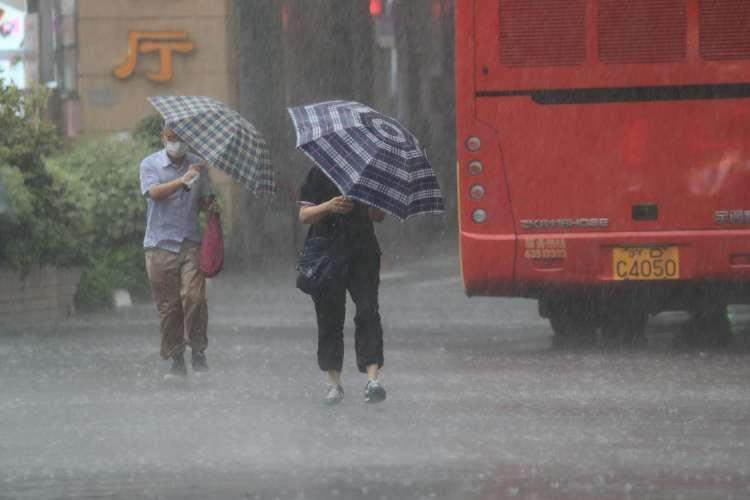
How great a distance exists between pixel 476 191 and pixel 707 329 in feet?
9.56

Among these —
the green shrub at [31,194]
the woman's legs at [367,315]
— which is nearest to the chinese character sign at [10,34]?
the green shrub at [31,194]

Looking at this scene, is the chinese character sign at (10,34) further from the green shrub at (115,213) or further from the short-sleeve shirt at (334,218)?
the short-sleeve shirt at (334,218)

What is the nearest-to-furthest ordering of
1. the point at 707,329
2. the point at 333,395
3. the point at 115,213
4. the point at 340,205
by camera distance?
the point at 340,205 → the point at 333,395 → the point at 707,329 → the point at 115,213

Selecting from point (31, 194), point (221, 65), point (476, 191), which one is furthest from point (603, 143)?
point (221, 65)

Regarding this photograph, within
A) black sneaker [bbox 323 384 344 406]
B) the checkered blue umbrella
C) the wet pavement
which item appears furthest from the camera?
black sneaker [bbox 323 384 344 406]

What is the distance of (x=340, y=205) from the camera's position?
36.9ft

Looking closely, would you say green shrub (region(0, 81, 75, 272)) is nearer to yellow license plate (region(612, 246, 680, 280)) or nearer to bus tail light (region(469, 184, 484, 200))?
bus tail light (region(469, 184, 484, 200))

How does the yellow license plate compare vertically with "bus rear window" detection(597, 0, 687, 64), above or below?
below

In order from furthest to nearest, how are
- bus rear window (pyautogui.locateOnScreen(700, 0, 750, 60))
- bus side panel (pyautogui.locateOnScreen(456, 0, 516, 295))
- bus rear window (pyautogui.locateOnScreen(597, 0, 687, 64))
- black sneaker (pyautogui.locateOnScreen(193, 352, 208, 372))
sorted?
bus side panel (pyautogui.locateOnScreen(456, 0, 516, 295)), bus rear window (pyautogui.locateOnScreen(597, 0, 687, 64)), bus rear window (pyautogui.locateOnScreen(700, 0, 750, 60)), black sneaker (pyautogui.locateOnScreen(193, 352, 208, 372))

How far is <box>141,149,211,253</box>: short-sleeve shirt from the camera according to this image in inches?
504

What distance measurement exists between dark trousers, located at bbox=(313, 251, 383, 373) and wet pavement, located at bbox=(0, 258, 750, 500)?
0.30 m

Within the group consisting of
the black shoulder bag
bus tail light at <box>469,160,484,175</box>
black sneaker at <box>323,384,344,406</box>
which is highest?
bus tail light at <box>469,160,484,175</box>

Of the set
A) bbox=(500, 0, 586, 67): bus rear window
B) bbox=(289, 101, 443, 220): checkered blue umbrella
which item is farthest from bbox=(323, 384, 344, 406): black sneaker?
bbox=(500, 0, 586, 67): bus rear window

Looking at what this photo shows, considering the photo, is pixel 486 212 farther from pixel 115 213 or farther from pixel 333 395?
pixel 115 213
